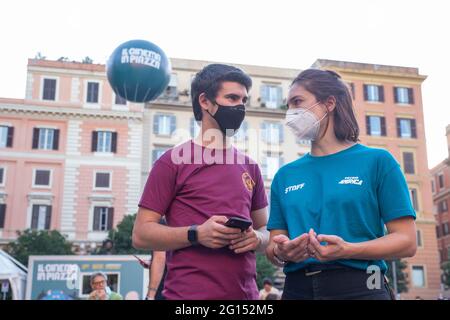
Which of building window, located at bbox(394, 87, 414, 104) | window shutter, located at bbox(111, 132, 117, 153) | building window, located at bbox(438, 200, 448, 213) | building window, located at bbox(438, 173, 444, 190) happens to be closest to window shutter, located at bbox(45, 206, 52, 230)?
window shutter, located at bbox(111, 132, 117, 153)

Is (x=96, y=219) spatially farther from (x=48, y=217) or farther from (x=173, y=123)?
(x=173, y=123)

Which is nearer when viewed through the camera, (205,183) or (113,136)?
(205,183)

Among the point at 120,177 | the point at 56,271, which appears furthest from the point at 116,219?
the point at 56,271

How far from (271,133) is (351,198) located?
32514 mm

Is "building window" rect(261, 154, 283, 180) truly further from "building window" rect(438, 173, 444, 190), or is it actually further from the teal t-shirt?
the teal t-shirt

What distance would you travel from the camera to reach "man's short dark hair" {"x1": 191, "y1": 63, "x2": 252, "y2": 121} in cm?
279

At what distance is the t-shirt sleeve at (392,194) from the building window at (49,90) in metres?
31.9

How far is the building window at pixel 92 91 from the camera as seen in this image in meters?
32.4

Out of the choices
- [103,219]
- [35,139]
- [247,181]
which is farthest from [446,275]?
[247,181]

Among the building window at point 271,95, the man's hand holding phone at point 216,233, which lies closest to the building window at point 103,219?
the building window at point 271,95
